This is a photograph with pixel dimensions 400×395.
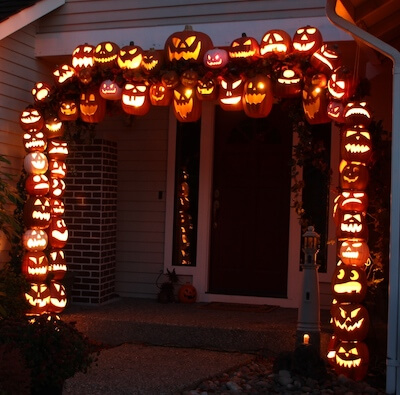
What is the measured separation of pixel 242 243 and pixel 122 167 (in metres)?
1.75

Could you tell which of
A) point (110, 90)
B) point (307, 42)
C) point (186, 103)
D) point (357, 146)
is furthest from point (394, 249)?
point (110, 90)

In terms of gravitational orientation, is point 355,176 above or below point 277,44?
below

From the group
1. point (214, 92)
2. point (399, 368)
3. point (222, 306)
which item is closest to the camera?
point (399, 368)

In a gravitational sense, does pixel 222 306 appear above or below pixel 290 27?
below

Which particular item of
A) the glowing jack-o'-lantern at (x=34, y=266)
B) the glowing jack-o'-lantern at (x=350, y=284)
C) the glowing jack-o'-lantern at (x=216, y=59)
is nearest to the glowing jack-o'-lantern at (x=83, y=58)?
the glowing jack-o'-lantern at (x=216, y=59)

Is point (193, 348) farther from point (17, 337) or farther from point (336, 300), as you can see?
point (17, 337)

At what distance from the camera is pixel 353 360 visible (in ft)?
20.0

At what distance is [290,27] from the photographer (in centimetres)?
753

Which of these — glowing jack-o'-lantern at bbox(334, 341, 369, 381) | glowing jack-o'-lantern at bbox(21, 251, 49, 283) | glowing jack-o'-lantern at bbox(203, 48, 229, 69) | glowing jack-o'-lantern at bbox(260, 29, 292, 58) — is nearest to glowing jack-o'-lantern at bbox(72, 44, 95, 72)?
glowing jack-o'-lantern at bbox(203, 48, 229, 69)

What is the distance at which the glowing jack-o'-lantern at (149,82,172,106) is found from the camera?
6.93m

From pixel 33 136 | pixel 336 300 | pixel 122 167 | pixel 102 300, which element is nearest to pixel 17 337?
pixel 336 300

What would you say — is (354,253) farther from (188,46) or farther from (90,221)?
(90,221)

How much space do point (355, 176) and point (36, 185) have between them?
317 centimetres

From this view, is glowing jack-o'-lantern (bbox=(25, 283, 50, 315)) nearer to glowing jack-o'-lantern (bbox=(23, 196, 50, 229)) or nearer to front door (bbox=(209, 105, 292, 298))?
glowing jack-o'-lantern (bbox=(23, 196, 50, 229))
